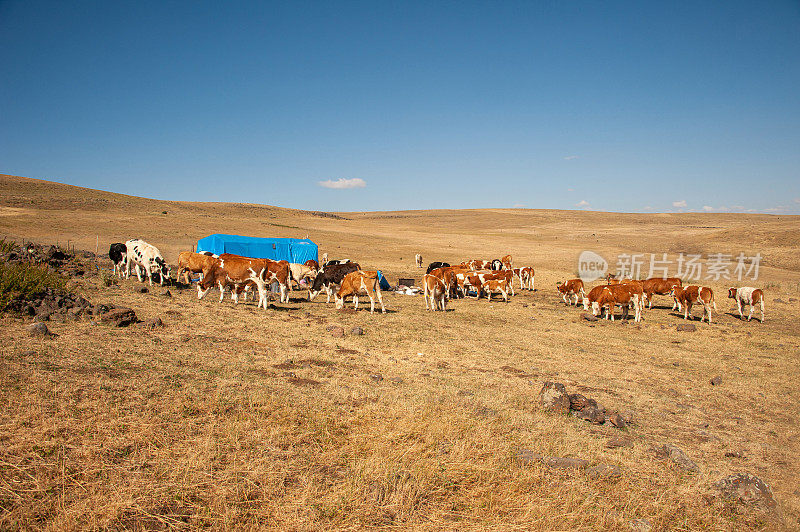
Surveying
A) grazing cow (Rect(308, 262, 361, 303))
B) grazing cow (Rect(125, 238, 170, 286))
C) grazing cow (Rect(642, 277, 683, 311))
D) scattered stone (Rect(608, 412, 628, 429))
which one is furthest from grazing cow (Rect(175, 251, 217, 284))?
grazing cow (Rect(642, 277, 683, 311))

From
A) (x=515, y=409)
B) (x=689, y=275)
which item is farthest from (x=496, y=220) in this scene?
(x=515, y=409)

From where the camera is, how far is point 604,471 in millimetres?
5309

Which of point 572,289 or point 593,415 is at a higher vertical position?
point 572,289

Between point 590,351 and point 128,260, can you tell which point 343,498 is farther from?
point 128,260

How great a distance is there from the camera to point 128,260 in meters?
18.5

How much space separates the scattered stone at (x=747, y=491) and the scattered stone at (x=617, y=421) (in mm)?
1900

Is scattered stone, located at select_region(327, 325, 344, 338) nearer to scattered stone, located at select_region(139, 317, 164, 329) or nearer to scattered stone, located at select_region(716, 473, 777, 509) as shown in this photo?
scattered stone, located at select_region(139, 317, 164, 329)

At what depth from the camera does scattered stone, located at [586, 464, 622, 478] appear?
17.1 ft

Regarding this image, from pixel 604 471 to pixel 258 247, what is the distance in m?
24.7

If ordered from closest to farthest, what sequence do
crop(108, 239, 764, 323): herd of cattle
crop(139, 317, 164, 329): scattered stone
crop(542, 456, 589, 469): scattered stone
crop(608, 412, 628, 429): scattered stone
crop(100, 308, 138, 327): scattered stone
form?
crop(542, 456, 589, 469): scattered stone < crop(608, 412, 628, 429): scattered stone < crop(100, 308, 138, 327): scattered stone < crop(139, 317, 164, 329): scattered stone < crop(108, 239, 764, 323): herd of cattle

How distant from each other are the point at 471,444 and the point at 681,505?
7.75 ft

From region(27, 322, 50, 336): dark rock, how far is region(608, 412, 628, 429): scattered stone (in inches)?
411

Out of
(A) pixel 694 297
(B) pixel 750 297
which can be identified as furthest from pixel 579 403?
(B) pixel 750 297

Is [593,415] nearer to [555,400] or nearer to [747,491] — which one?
[555,400]
